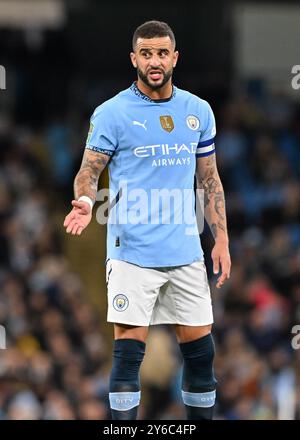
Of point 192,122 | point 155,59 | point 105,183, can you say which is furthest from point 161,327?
point 155,59

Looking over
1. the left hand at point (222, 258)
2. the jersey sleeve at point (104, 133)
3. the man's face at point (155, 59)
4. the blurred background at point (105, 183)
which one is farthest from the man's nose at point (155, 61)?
the blurred background at point (105, 183)

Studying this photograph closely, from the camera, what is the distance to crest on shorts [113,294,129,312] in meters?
6.98

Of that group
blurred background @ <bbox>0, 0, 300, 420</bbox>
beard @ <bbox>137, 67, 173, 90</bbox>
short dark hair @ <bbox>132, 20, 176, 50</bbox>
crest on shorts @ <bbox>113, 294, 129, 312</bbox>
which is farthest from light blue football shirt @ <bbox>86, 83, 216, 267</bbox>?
blurred background @ <bbox>0, 0, 300, 420</bbox>

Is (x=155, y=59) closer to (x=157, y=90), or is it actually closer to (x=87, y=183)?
(x=157, y=90)

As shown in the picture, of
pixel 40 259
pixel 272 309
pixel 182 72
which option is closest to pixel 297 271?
pixel 272 309

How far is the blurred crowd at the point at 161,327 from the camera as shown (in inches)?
516

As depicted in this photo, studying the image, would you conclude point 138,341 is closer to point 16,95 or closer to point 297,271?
point 297,271

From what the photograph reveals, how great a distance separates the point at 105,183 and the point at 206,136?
7211 millimetres

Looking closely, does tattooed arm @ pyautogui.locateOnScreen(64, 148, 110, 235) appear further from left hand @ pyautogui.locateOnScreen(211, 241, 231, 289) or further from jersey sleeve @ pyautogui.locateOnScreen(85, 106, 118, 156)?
left hand @ pyautogui.locateOnScreen(211, 241, 231, 289)

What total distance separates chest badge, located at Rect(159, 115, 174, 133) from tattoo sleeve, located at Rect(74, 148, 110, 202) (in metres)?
0.37

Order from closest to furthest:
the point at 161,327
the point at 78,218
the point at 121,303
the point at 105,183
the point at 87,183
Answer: the point at 78,218 < the point at 87,183 < the point at 121,303 < the point at 105,183 < the point at 161,327

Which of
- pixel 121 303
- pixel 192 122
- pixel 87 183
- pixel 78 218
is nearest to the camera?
pixel 78 218

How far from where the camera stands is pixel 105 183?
14359 mm

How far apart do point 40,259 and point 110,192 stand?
30.3ft
